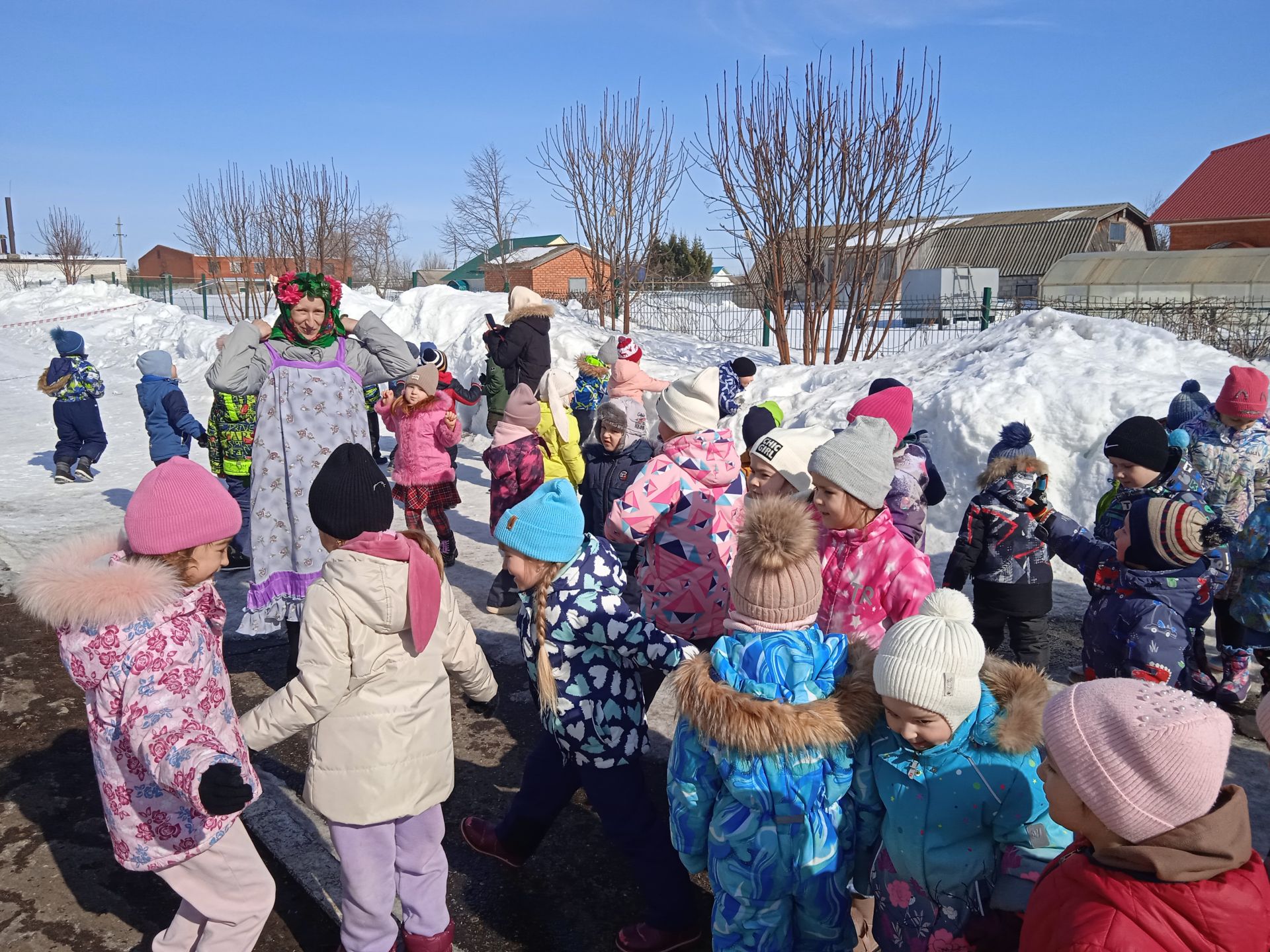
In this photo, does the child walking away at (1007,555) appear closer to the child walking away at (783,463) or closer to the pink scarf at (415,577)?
the child walking away at (783,463)

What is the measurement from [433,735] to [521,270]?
131 ft

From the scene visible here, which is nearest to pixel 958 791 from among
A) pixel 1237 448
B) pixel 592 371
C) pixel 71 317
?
pixel 1237 448

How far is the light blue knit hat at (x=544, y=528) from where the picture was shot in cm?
275

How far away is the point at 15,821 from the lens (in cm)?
351

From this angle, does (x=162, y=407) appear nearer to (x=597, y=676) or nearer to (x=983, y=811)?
(x=597, y=676)

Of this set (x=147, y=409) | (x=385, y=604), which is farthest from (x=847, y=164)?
(x=385, y=604)

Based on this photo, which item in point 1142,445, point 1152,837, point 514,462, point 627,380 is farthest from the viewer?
point 627,380

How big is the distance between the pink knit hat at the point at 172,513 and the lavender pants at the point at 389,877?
3.07 feet

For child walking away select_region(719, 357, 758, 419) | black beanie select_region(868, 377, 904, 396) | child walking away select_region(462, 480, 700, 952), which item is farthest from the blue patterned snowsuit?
child walking away select_region(719, 357, 758, 419)

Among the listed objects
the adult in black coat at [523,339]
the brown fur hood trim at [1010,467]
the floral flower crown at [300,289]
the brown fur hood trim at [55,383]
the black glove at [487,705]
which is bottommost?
the black glove at [487,705]

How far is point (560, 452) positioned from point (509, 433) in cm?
46

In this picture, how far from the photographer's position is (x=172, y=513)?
2457mm

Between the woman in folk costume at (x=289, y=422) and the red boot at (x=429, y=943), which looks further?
the woman in folk costume at (x=289, y=422)

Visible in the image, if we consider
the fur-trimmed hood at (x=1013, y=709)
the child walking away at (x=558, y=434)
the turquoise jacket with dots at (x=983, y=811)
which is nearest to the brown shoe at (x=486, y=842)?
the turquoise jacket with dots at (x=983, y=811)
